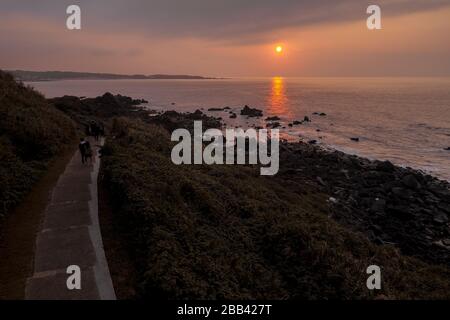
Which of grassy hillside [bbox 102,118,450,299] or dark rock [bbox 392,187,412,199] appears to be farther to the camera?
dark rock [bbox 392,187,412,199]

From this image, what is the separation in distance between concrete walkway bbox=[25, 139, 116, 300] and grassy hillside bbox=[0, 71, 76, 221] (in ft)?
4.87

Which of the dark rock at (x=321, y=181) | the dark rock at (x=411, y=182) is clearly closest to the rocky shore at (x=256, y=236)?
the dark rock at (x=411, y=182)

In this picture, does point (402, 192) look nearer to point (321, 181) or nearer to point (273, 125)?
point (321, 181)

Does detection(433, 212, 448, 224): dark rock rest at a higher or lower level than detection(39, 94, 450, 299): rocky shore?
lower

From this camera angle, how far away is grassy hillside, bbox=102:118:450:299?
10.4 m

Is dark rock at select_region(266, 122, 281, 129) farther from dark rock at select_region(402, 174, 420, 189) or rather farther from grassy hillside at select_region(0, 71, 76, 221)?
grassy hillside at select_region(0, 71, 76, 221)

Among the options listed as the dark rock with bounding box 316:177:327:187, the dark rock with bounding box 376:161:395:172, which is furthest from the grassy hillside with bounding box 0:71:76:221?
the dark rock with bounding box 376:161:395:172

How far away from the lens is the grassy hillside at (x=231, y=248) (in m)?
10.4

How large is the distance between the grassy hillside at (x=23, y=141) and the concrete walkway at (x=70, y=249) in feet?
4.87

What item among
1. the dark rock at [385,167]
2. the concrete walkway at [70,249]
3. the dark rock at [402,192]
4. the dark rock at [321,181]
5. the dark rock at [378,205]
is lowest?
the dark rock at [378,205]

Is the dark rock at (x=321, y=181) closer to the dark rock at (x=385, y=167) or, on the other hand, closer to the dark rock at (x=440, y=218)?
the dark rock at (x=385, y=167)

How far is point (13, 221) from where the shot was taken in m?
11.9
